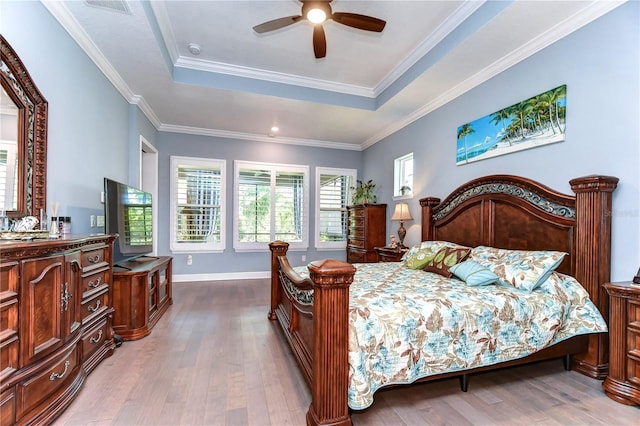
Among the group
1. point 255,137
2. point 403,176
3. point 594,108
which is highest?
point 255,137

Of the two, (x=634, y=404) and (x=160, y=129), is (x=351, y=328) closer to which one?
(x=634, y=404)

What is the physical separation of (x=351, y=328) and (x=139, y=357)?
77.1 inches

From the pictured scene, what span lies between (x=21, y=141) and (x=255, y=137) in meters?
3.95

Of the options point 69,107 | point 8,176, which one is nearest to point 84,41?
point 69,107

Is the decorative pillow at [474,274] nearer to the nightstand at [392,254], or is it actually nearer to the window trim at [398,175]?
the nightstand at [392,254]

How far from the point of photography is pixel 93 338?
2258mm

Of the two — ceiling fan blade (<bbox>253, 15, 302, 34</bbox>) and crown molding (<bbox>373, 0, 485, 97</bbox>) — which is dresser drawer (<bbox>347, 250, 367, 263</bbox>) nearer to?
crown molding (<bbox>373, 0, 485, 97</bbox>)

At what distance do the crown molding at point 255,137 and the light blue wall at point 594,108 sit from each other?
10.3 feet

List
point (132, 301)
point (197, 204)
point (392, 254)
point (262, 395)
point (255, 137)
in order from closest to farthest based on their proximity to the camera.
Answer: point (262, 395)
point (132, 301)
point (392, 254)
point (197, 204)
point (255, 137)

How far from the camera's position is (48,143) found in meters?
2.23

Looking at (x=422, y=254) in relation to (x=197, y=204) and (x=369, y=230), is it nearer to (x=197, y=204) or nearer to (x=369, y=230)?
(x=369, y=230)

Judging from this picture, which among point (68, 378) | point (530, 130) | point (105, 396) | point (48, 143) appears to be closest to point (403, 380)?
point (105, 396)

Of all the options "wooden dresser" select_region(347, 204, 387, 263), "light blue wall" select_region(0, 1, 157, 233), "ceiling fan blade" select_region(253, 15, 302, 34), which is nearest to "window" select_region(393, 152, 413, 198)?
"wooden dresser" select_region(347, 204, 387, 263)

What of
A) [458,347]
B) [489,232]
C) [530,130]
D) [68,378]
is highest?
[530,130]
